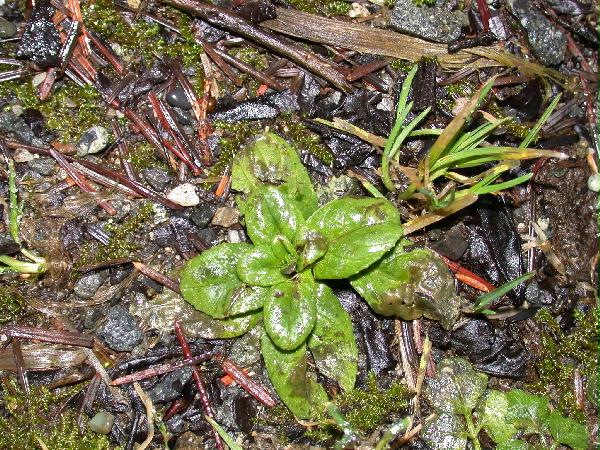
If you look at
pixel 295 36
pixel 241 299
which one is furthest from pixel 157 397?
pixel 295 36

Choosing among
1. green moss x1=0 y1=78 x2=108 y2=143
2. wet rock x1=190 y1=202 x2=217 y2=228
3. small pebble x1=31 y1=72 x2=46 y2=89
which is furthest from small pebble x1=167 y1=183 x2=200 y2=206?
small pebble x1=31 y1=72 x2=46 y2=89

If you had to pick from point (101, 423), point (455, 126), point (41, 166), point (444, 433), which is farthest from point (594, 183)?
point (41, 166)

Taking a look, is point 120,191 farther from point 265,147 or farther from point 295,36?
point 295,36

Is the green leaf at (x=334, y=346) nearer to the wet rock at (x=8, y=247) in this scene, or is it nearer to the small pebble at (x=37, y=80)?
the wet rock at (x=8, y=247)

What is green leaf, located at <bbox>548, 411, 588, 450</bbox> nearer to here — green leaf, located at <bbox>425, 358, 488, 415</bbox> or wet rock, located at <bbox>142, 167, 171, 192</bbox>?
green leaf, located at <bbox>425, 358, 488, 415</bbox>

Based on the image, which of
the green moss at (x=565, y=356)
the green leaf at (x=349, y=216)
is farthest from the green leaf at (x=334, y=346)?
the green moss at (x=565, y=356)

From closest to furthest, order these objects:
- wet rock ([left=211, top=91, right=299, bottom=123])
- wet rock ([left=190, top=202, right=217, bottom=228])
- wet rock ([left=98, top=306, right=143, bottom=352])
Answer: wet rock ([left=98, top=306, right=143, bottom=352]) < wet rock ([left=190, top=202, right=217, bottom=228]) < wet rock ([left=211, top=91, right=299, bottom=123])
